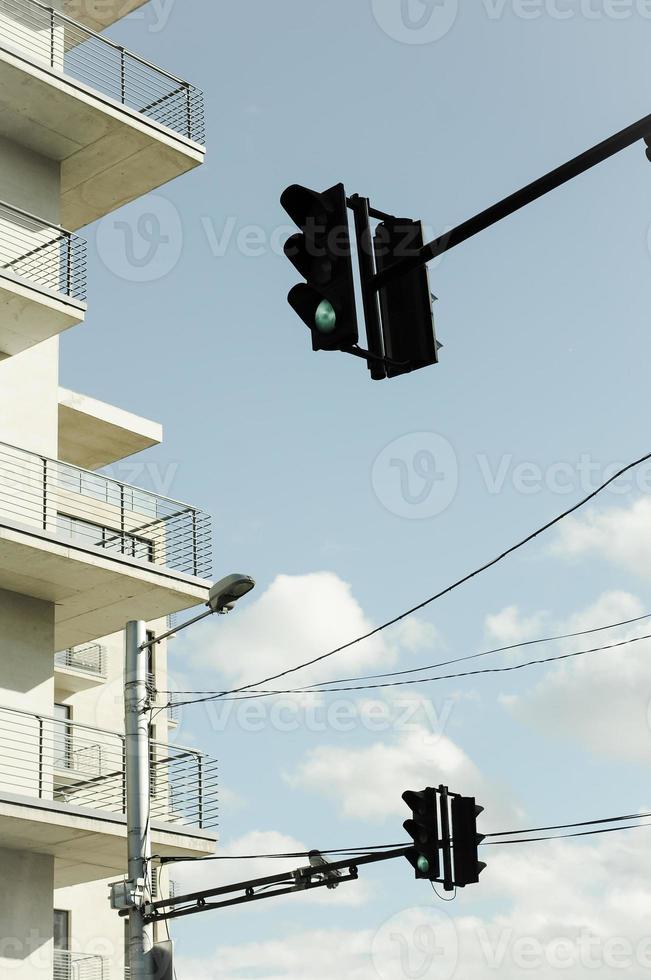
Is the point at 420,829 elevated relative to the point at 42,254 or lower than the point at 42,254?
lower

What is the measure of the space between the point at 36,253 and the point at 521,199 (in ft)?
53.9

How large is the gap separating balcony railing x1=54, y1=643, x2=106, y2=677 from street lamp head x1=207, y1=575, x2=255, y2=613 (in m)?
19.5

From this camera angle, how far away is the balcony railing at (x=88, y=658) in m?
33.8

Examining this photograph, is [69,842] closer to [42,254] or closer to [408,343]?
[42,254]

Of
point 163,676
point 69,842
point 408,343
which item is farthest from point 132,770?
point 163,676

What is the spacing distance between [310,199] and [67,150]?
16.7 metres

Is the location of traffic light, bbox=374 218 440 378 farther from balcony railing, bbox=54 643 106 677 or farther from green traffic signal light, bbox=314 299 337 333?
balcony railing, bbox=54 643 106 677

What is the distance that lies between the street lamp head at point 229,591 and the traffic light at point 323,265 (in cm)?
821

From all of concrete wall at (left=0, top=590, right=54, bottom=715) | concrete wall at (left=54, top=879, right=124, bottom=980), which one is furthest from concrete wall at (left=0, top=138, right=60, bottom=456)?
concrete wall at (left=54, top=879, right=124, bottom=980)

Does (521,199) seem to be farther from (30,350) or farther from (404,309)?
(30,350)

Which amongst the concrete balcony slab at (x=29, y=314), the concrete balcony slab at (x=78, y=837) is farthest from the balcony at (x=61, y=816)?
the concrete balcony slab at (x=29, y=314)

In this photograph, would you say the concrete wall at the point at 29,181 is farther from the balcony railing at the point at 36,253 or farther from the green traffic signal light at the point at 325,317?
the green traffic signal light at the point at 325,317

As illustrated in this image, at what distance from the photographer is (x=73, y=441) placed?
85.1ft

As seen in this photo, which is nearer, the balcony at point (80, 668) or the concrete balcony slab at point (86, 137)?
the concrete balcony slab at point (86, 137)
